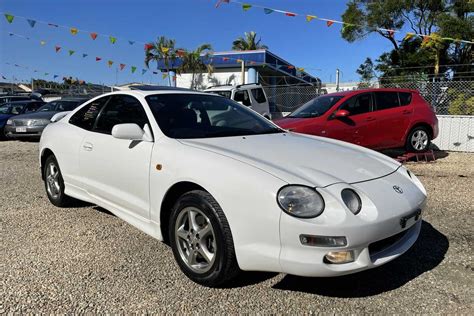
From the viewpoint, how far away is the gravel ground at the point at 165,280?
2717mm

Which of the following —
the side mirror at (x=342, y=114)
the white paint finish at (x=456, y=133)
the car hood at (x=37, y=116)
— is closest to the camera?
the side mirror at (x=342, y=114)

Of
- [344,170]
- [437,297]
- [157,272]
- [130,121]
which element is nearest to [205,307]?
[157,272]

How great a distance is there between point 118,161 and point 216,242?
4.61 feet

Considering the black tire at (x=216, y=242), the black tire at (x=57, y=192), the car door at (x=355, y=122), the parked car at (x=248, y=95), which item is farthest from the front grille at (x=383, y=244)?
the parked car at (x=248, y=95)

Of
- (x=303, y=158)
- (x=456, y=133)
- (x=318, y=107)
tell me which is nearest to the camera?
(x=303, y=158)

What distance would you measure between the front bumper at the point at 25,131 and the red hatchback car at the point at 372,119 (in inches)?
321

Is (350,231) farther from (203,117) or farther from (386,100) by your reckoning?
(386,100)

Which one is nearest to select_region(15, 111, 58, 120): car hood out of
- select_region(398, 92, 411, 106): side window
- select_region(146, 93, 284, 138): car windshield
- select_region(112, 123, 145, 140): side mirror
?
select_region(146, 93, 284, 138): car windshield

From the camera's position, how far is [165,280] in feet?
10.1

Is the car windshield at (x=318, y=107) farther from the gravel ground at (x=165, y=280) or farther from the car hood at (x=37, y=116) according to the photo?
the car hood at (x=37, y=116)

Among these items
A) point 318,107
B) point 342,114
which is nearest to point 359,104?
point 318,107

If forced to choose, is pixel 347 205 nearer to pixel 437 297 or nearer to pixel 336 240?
pixel 336 240

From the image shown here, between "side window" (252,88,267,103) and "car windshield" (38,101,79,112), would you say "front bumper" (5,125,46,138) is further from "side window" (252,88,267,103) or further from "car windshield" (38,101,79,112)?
"side window" (252,88,267,103)

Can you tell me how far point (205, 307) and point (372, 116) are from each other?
255 inches
